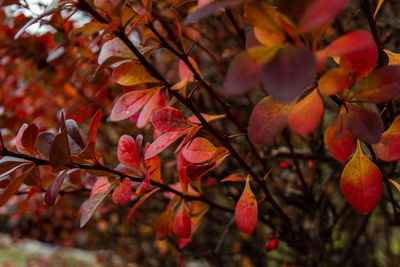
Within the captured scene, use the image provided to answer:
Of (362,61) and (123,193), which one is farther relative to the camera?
(123,193)

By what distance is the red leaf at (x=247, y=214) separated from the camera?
20.0 inches

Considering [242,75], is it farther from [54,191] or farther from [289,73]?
[54,191]

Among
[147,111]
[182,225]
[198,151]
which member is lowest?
[182,225]

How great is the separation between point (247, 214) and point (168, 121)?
7.3 inches

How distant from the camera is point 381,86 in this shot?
0.36 m

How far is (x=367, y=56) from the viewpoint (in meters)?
0.37

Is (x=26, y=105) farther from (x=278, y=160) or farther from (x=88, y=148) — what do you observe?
(x=88, y=148)

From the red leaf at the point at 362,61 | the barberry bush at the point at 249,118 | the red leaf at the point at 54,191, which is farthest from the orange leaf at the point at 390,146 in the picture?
the red leaf at the point at 54,191

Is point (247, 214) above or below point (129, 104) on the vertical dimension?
below

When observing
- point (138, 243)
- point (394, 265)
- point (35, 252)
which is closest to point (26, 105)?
point (138, 243)

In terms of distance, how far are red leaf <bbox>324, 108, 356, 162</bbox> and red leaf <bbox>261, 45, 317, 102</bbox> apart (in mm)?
138

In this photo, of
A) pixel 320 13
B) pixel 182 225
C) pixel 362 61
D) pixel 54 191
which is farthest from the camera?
pixel 182 225

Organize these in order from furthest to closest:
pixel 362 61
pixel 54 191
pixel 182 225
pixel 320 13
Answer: pixel 182 225 → pixel 54 191 → pixel 362 61 → pixel 320 13

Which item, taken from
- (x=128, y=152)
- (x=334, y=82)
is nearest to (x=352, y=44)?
(x=334, y=82)
